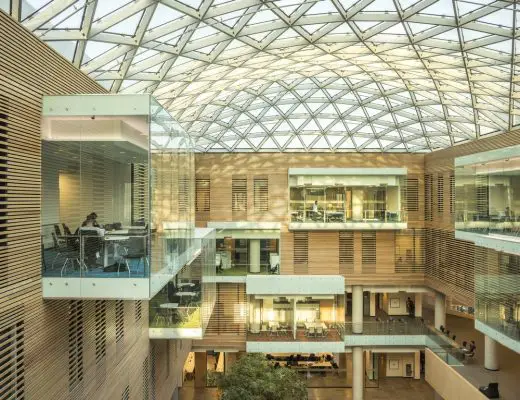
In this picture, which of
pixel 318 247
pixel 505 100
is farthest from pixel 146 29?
pixel 318 247

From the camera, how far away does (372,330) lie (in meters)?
32.4

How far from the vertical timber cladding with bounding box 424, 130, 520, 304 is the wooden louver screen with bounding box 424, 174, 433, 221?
16cm

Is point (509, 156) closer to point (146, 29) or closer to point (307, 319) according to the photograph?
point (146, 29)

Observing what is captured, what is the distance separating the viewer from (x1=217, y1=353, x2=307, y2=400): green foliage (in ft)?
62.5

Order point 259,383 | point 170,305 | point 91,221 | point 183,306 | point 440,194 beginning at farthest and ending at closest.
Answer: point 440,194 → point 259,383 → point 170,305 → point 183,306 → point 91,221

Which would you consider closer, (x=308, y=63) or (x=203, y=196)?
(x=308, y=63)

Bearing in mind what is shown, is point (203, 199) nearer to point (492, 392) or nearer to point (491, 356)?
point (491, 356)

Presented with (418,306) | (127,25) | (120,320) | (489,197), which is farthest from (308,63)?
(418,306)

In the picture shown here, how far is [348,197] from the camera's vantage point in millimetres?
33219

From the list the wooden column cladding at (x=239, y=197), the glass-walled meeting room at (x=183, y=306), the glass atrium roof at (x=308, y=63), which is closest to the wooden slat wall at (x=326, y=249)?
the wooden column cladding at (x=239, y=197)

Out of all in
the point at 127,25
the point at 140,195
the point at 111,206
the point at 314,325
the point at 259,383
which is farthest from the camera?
the point at 314,325

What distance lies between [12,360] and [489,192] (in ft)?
58.8

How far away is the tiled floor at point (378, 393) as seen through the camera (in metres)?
32.4

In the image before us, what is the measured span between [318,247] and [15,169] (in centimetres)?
2897
